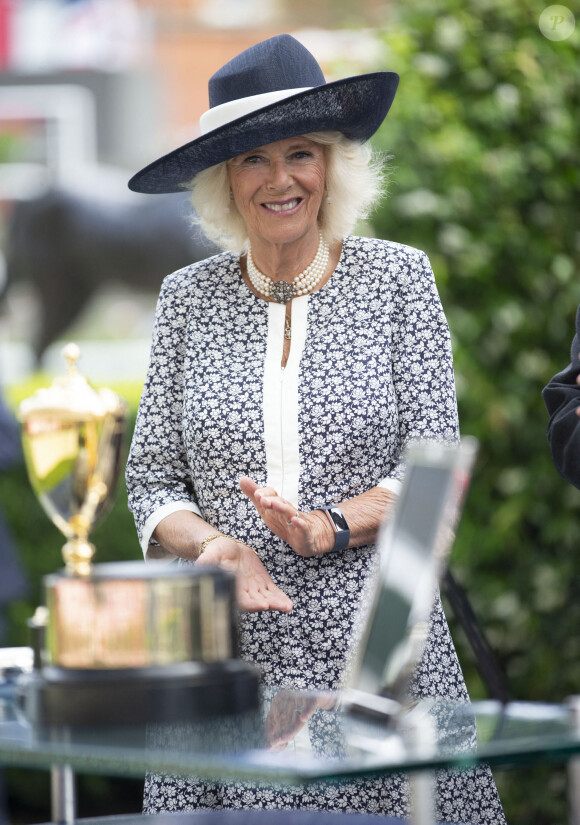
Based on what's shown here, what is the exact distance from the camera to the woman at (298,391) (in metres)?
2.20

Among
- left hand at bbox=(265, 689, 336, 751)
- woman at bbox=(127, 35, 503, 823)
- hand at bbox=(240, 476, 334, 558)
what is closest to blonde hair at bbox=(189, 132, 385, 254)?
woman at bbox=(127, 35, 503, 823)

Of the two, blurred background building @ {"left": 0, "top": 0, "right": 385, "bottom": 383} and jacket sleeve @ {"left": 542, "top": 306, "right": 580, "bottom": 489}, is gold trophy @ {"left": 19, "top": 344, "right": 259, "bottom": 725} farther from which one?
blurred background building @ {"left": 0, "top": 0, "right": 385, "bottom": 383}

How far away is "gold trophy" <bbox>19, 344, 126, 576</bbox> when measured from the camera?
5.27 feet

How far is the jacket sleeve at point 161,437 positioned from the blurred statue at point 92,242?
639 centimetres

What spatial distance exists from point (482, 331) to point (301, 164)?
166 centimetres

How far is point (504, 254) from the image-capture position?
3.85m

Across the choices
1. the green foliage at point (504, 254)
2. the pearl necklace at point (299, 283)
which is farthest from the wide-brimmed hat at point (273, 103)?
the green foliage at point (504, 254)

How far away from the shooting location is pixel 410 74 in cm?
380

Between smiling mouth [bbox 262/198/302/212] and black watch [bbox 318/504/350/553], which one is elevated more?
smiling mouth [bbox 262/198/302/212]

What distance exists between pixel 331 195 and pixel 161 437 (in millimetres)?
560

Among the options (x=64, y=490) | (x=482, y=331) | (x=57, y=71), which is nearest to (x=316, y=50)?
(x=482, y=331)

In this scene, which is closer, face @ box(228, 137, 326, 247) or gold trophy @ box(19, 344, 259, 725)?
gold trophy @ box(19, 344, 259, 725)

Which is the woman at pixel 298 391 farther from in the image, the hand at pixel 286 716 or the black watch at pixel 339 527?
the hand at pixel 286 716

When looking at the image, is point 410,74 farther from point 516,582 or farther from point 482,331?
point 516,582
